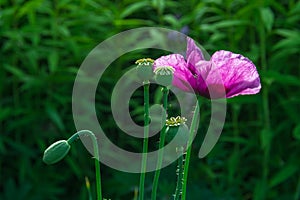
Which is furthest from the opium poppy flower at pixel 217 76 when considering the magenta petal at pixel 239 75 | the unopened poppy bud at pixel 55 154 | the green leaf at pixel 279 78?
the green leaf at pixel 279 78

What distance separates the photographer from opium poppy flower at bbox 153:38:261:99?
30.9 inches

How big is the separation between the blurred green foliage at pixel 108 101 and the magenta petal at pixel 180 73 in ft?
4.87

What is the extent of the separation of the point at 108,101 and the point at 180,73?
1.85 metres

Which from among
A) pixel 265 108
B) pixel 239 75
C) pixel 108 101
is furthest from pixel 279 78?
pixel 239 75

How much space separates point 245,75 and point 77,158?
1828 mm

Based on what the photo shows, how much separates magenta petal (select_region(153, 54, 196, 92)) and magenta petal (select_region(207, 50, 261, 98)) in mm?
36

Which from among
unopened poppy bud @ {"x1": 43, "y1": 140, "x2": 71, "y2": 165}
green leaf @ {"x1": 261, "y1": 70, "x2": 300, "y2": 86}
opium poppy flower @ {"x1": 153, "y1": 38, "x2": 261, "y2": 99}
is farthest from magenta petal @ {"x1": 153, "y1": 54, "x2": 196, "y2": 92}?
green leaf @ {"x1": 261, "y1": 70, "x2": 300, "y2": 86}

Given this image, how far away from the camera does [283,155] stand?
2438mm

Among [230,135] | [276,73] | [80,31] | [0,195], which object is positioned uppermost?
[80,31]

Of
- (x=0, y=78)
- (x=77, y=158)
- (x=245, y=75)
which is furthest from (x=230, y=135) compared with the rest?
(x=245, y=75)

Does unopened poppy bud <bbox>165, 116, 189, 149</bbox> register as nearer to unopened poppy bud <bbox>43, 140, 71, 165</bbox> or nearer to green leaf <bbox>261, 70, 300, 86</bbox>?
unopened poppy bud <bbox>43, 140, 71, 165</bbox>

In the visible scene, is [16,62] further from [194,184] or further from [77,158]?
[194,184]

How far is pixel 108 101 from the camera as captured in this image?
2.64 m

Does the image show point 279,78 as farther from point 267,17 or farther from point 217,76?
point 217,76
